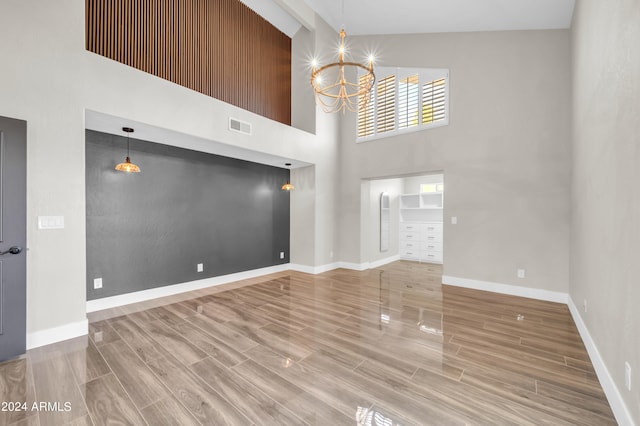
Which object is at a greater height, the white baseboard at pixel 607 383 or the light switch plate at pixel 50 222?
the light switch plate at pixel 50 222

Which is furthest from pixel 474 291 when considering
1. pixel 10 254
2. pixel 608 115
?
pixel 10 254

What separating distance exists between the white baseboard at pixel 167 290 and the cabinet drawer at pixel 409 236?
3.96 metres

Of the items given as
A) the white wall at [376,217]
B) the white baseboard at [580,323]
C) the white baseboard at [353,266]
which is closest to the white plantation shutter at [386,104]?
the white wall at [376,217]

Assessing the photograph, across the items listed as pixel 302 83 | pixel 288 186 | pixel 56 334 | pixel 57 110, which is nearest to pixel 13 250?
pixel 56 334

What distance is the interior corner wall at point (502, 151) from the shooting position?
424 centimetres

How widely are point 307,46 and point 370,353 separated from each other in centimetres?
613

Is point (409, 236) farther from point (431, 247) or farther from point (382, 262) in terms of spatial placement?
point (382, 262)

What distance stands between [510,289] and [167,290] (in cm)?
566

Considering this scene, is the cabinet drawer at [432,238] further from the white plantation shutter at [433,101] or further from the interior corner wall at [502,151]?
the white plantation shutter at [433,101]

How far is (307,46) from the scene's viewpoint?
19.8 feet

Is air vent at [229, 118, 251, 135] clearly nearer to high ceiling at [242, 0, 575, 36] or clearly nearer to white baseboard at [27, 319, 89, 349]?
high ceiling at [242, 0, 575, 36]

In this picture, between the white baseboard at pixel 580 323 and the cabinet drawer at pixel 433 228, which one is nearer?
the white baseboard at pixel 580 323

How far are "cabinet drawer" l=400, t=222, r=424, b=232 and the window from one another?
9.64 ft

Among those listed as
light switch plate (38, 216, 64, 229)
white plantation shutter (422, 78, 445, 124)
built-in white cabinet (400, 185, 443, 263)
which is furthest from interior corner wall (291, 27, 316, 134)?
light switch plate (38, 216, 64, 229)
